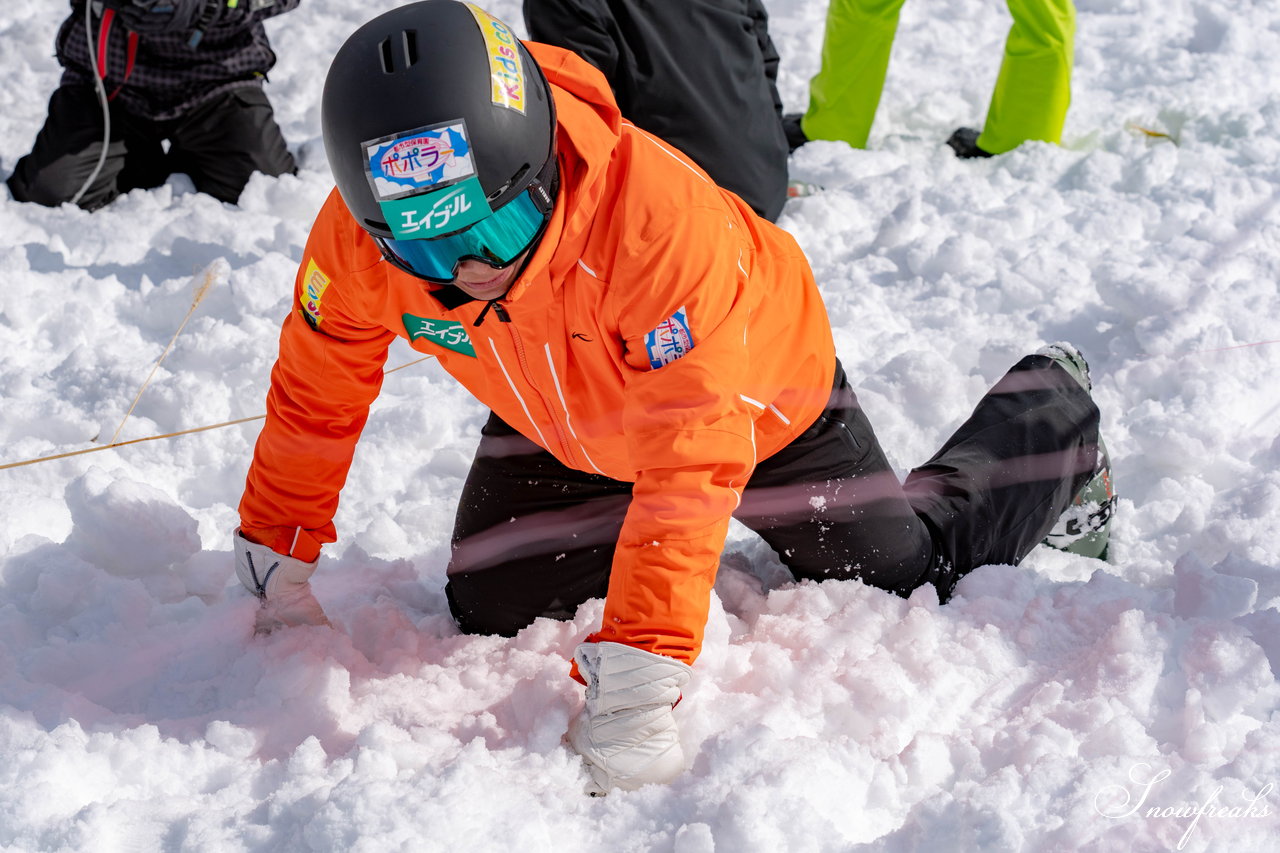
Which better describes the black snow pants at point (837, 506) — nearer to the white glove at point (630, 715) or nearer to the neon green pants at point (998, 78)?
the white glove at point (630, 715)

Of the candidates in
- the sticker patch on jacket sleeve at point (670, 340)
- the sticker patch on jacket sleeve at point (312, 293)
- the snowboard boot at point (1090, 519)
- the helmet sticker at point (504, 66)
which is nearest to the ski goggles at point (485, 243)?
the helmet sticker at point (504, 66)

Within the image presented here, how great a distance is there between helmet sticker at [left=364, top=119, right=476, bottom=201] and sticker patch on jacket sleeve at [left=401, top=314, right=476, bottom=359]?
0.44 metres

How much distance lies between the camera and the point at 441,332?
214 centimetres

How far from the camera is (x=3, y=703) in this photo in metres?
2.08

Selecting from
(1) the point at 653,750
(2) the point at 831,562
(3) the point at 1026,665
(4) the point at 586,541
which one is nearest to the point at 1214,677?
(3) the point at 1026,665

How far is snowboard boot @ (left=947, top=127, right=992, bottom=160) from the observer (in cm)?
450

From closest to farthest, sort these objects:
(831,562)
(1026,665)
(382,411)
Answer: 1. (1026,665)
2. (831,562)
3. (382,411)

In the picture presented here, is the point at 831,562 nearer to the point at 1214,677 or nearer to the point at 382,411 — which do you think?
the point at 1214,677

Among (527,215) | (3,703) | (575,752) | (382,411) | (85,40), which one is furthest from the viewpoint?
(85,40)

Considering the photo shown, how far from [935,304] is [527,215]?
2.19 meters

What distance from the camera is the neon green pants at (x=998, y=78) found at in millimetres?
4375

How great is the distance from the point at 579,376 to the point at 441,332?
30 centimetres

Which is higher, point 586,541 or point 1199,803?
point 1199,803

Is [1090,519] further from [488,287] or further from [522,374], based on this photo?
[488,287]
